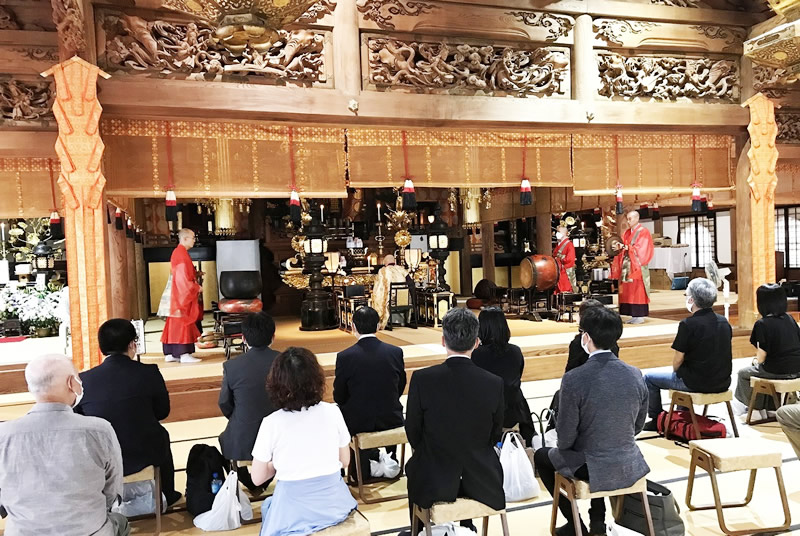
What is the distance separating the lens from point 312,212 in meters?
11.7

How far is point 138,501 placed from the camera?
3.35m

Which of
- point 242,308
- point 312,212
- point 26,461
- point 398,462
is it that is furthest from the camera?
point 312,212

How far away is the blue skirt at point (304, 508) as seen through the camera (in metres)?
2.17

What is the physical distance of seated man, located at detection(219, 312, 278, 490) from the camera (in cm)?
309

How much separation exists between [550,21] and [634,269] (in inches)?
152

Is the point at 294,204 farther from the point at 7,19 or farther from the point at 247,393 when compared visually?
the point at 247,393

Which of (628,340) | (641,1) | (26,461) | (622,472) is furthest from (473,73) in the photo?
(26,461)

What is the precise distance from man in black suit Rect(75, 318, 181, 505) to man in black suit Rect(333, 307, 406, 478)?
3.21ft

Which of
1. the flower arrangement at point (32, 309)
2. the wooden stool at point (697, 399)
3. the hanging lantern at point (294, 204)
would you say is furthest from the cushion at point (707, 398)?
the flower arrangement at point (32, 309)

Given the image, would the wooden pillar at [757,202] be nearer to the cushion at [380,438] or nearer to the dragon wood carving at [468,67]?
the dragon wood carving at [468,67]

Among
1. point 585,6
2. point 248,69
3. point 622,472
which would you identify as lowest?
point 622,472

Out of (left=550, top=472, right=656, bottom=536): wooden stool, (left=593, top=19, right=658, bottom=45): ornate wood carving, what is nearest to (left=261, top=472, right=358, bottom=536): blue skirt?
(left=550, top=472, right=656, bottom=536): wooden stool

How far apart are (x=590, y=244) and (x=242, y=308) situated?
1102 centimetres

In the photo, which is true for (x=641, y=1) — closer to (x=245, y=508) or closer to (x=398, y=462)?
(x=398, y=462)
